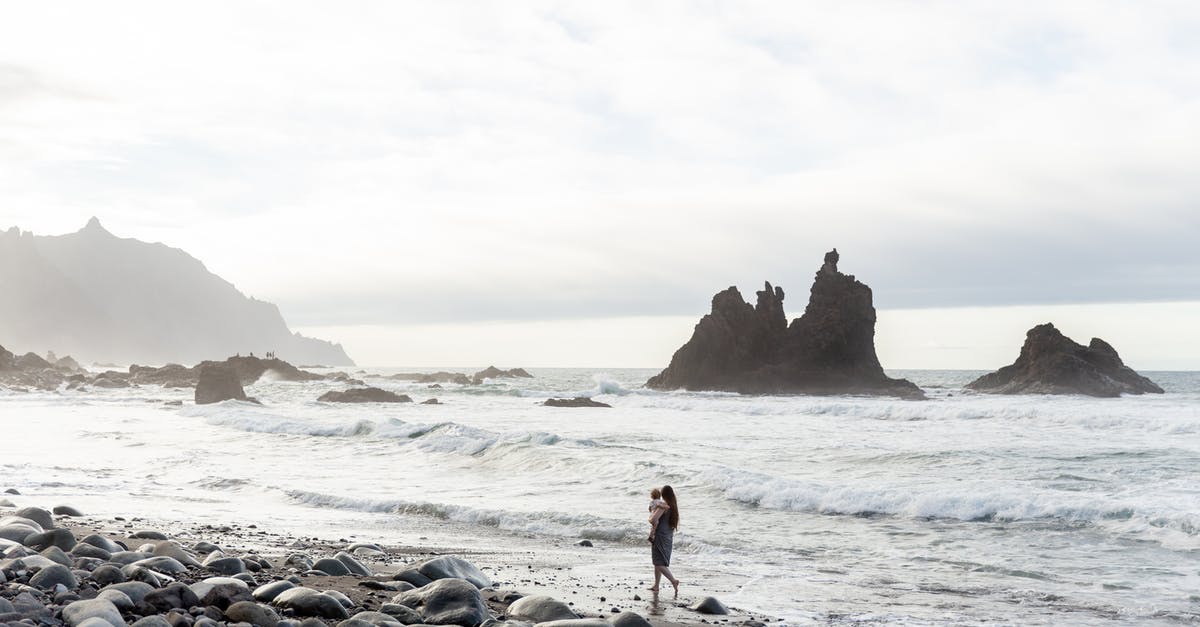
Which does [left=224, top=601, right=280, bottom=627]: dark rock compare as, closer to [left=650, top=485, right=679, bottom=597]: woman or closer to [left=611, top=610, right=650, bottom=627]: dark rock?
[left=611, top=610, right=650, bottom=627]: dark rock

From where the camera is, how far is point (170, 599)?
7.71m

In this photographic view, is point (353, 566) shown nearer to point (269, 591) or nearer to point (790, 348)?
point (269, 591)

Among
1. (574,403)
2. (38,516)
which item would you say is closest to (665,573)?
(38,516)

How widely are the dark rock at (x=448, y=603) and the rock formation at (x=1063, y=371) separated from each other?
198 feet

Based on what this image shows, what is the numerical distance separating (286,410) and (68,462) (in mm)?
25348

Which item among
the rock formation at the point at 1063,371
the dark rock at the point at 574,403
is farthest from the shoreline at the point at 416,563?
the rock formation at the point at 1063,371

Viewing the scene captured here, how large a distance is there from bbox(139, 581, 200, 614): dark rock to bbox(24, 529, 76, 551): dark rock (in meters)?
3.30

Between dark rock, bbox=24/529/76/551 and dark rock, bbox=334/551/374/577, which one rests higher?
dark rock, bbox=24/529/76/551

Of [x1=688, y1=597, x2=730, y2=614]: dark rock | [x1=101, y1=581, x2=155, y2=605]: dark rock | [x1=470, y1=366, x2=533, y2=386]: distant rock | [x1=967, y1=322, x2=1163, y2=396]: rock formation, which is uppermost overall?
[x1=967, y1=322, x2=1163, y2=396]: rock formation

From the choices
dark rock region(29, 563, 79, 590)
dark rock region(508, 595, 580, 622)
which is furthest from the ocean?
dark rock region(29, 563, 79, 590)

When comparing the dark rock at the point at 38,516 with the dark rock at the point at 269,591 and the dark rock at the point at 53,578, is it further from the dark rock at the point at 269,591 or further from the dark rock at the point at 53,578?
the dark rock at the point at 269,591

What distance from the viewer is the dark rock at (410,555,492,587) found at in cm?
1037

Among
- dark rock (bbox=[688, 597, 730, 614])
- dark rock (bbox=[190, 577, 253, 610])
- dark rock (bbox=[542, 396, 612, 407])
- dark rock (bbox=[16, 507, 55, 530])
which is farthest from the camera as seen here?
dark rock (bbox=[542, 396, 612, 407])

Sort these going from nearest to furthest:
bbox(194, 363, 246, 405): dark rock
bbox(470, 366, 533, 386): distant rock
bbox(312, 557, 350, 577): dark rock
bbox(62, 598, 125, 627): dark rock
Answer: bbox(62, 598, 125, 627): dark rock < bbox(312, 557, 350, 577): dark rock < bbox(194, 363, 246, 405): dark rock < bbox(470, 366, 533, 386): distant rock
